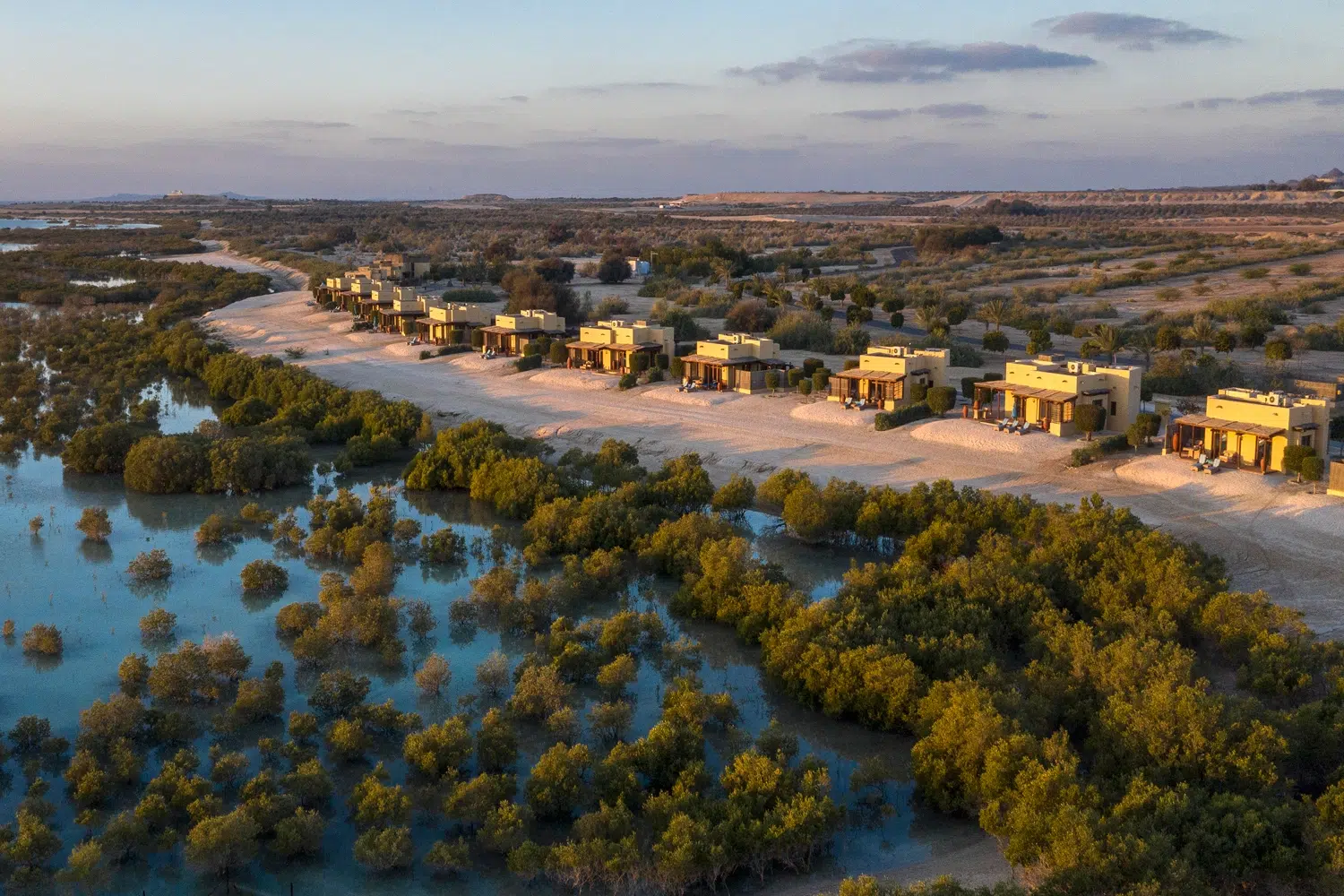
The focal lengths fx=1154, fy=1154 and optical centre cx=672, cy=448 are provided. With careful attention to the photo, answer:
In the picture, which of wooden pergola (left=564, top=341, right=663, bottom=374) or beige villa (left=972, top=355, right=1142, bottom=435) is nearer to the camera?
beige villa (left=972, top=355, right=1142, bottom=435)

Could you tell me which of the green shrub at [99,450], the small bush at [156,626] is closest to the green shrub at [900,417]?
the small bush at [156,626]

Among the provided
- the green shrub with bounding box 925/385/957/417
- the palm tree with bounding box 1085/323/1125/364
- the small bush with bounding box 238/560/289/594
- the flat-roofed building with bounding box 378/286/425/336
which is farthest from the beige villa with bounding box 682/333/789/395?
the small bush with bounding box 238/560/289/594

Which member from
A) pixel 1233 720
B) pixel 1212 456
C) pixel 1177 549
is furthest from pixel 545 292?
pixel 1233 720

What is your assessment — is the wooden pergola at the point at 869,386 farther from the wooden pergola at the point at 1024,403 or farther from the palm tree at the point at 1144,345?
the palm tree at the point at 1144,345

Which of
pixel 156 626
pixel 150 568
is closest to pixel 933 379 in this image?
pixel 150 568

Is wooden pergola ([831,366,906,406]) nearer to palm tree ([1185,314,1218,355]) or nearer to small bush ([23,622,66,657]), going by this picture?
palm tree ([1185,314,1218,355])

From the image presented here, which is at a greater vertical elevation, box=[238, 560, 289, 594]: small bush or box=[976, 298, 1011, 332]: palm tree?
box=[976, 298, 1011, 332]: palm tree

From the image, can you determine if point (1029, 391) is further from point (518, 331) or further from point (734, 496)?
point (518, 331)
